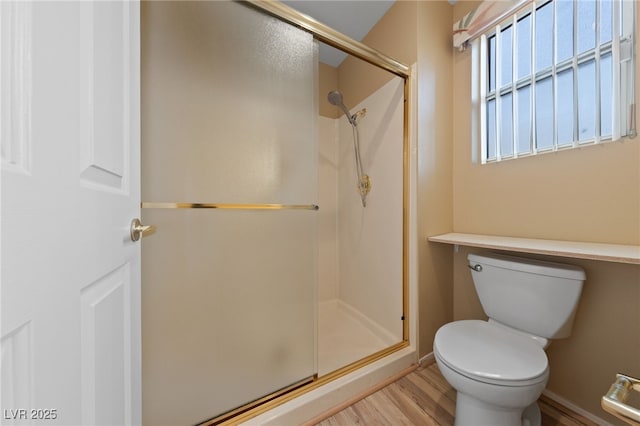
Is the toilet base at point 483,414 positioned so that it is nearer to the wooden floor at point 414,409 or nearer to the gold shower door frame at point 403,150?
the wooden floor at point 414,409

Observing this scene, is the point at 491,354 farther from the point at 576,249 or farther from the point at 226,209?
the point at 226,209

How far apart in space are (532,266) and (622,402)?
71cm

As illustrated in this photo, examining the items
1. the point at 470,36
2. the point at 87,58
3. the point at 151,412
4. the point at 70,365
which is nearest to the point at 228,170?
the point at 87,58

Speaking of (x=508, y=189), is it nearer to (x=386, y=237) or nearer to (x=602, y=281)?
(x=602, y=281)

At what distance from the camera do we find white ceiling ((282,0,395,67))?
1512 millimetres

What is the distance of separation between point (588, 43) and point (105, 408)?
2.07m

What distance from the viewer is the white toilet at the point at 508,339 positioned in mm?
760

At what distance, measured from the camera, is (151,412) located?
810 millimetres

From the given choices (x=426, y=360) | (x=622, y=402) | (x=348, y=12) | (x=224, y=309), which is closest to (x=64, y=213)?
(x=224, y=309)

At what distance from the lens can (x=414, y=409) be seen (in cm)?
107

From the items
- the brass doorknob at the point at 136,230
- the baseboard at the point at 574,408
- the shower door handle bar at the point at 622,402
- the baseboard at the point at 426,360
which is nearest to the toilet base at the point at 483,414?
the baseboard at the point at 574,408

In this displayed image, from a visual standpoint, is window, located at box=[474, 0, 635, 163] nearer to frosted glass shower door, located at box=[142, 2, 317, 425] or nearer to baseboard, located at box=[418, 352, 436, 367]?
frosted glass shower door, located at box=[142, 2, 317, 425]

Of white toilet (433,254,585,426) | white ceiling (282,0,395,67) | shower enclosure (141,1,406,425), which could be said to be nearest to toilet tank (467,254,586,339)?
white toilet (433,254,585,426)

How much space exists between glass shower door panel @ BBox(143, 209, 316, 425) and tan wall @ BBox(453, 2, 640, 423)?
1.10 metres
